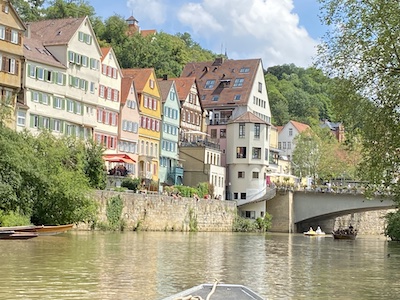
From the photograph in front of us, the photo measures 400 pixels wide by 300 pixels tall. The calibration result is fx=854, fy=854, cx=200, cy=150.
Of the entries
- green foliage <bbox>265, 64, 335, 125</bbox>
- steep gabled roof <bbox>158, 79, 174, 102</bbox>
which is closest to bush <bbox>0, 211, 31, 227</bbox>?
steep gabled roof <bbox>158, 79, 174, 102</bbox>

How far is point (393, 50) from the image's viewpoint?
90.5ft

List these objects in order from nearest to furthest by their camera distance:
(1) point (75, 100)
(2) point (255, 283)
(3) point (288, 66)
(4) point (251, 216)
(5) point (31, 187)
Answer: (2) point (255, 283) < (5) point (31, 187) < (1) point (75, 100) < (4) point (251, 216) < (3) point (288, 66)

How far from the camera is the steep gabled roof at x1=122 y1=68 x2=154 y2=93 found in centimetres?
7594

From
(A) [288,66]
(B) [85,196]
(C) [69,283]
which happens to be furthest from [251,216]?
(A) [288,66]

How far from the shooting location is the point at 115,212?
5638cm

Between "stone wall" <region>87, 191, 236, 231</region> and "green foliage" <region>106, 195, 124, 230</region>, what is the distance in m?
0.37

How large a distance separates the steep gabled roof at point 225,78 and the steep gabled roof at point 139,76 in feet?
55.4

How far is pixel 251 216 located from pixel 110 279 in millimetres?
57419

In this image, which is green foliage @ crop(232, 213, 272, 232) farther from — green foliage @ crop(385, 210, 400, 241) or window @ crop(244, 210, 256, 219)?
green foliage @ crop(385, 210, 400, 241)

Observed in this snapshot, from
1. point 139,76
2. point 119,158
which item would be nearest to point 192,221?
point 119,158

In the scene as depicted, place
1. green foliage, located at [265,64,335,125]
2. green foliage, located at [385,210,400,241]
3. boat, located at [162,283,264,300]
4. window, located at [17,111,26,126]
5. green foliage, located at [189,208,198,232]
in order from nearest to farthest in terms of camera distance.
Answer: boat, located at [162,283,264,300] → window, located at [17,111,26,126] → green foliage, located at [385,210,400,241] → green foliage, located at [189,208,198,232] → green foliage, located at [265,64,335,125]

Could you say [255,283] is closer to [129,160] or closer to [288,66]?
[129,160]

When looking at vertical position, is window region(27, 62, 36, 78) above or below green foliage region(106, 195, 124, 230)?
above

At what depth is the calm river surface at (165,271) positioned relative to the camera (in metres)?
22.0
